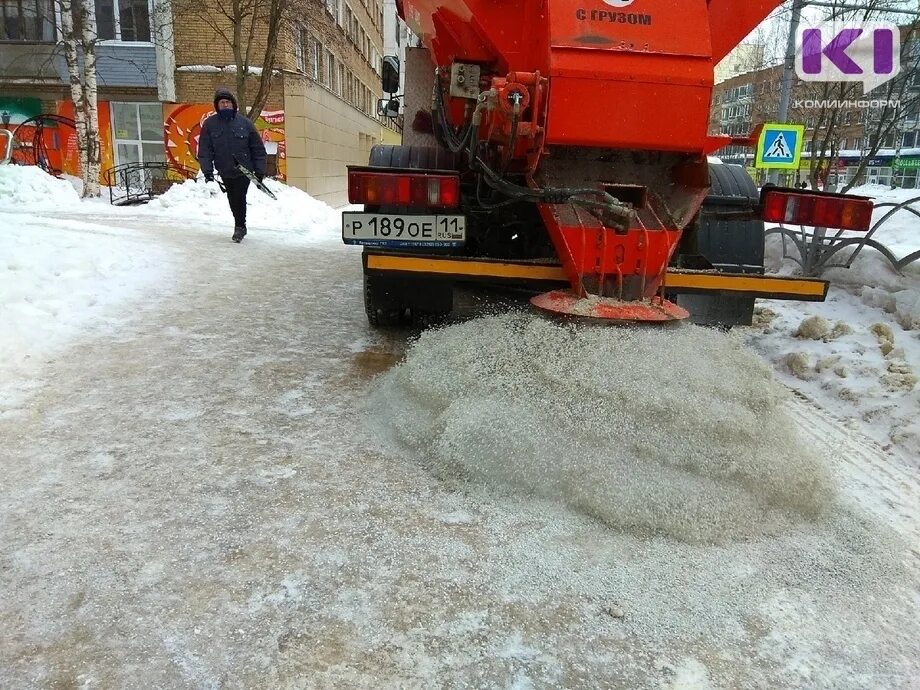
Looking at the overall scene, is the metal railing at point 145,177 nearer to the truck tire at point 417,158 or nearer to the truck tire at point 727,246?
the truck tire at point 417,158

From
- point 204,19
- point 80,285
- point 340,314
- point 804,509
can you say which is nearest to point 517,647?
point 804,509

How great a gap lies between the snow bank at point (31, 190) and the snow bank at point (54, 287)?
22.9 feet

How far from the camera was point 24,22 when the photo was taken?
20891 millimetres

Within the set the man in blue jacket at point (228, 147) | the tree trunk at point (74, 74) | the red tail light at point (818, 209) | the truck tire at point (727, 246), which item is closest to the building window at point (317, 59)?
the tree trunk at point (74, 74)

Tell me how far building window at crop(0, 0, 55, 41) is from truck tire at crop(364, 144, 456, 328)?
70.2 ft

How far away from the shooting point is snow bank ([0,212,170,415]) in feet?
13.8

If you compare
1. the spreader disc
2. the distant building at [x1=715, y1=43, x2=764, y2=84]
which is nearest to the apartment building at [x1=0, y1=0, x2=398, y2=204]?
the distant building at [x1=715, y1=43, x2=764, y2=84]

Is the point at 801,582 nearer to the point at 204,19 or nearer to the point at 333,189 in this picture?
the point at 204,19

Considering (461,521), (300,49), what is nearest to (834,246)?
(461,521)

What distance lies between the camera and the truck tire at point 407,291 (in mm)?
4809

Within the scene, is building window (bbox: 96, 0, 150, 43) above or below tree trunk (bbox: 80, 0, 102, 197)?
above

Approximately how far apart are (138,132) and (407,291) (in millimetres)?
19822

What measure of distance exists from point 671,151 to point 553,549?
88.2 inches
